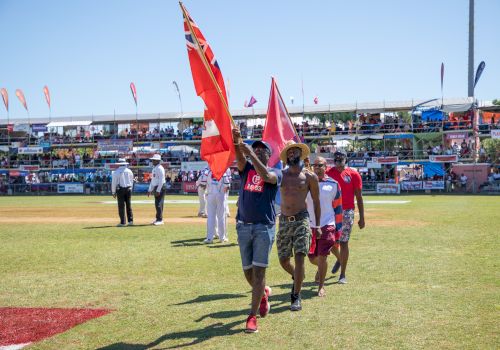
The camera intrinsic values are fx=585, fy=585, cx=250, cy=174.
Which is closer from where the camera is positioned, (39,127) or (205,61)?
(205,61)

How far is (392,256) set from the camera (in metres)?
12.7

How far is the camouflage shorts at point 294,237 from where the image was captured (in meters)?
7.96

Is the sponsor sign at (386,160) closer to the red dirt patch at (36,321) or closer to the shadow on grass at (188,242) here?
the shadow on grass at (188,242)

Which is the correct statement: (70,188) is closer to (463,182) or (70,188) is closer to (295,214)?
(463,182)

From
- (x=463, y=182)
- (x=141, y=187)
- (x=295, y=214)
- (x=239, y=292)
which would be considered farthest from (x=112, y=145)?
(x=295, y=214)

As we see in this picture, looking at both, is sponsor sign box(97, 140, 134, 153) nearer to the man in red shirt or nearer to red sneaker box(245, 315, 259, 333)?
the man in red shirt

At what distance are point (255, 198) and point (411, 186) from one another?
139ft

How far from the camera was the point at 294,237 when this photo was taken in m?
8.03

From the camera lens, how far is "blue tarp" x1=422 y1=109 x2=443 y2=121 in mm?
50575

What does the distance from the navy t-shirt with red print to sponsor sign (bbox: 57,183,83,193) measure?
52.4m

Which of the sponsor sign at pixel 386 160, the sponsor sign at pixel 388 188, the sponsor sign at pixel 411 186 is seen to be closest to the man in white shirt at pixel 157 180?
the sponsor sign at pixel 388 188

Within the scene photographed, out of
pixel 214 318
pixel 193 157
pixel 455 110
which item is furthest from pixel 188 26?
pixel 193 157

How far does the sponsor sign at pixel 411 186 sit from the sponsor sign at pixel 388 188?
685 millimetres

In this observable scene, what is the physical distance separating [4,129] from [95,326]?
6569cm
